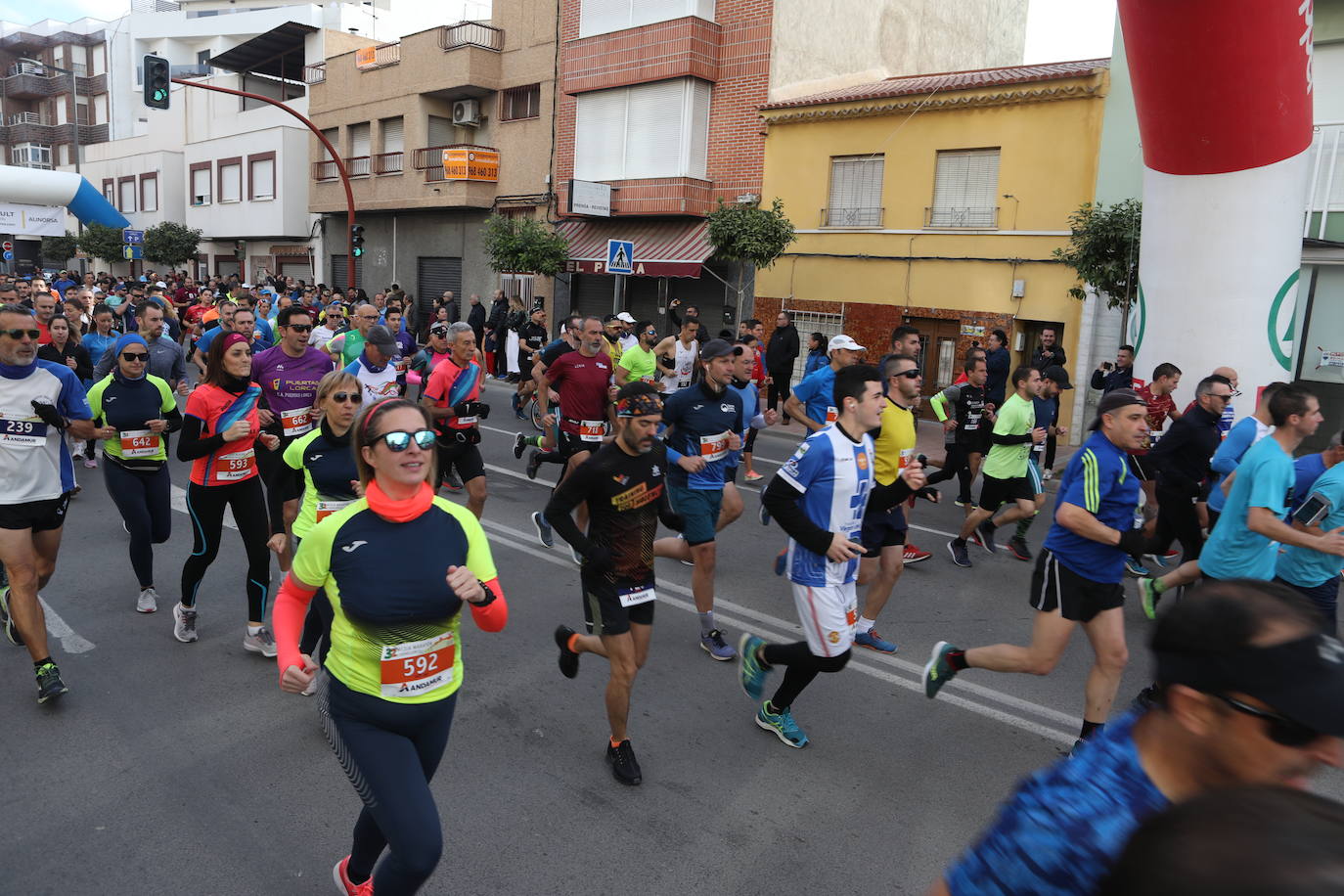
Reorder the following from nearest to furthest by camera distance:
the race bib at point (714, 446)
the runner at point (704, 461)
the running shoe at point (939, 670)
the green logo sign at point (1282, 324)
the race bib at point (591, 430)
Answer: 1. the running shoe at point (939, 670)
2. the runner at point (704, 461)
3. the race bib at point (714, 446)
4. the race bib at point (591, 430)
5. the green logo sign at point (1282, 324)

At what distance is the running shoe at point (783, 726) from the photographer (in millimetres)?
4730

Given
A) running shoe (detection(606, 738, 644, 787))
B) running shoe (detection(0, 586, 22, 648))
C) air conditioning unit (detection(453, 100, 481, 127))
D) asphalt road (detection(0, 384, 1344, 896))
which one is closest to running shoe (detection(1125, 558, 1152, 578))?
asphalt road (detection(0, 384, 1344, 896))

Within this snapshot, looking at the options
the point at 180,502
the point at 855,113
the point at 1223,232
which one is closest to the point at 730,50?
the point at 855,113

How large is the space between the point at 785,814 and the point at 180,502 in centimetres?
754

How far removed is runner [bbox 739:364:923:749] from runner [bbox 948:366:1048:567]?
3637mm

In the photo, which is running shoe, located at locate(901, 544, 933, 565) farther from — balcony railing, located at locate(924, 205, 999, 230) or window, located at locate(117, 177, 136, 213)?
window, located at locate(117, 177, 136, 213)

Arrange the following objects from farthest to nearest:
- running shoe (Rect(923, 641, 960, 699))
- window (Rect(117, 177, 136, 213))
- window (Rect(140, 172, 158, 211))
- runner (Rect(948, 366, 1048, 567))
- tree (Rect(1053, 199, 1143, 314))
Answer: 1. window (Rect(117, 177, 136, 213))
2. window (Rect(140, 172, 158, 211))
3. tree (Rect(1053, 199, 1143, 314))
4. runner (Rect(948, 366, 1048, 567))
5. running shoe (Rect(923, 641, 960, 699))

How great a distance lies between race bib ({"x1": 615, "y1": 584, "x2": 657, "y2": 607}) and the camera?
442cm

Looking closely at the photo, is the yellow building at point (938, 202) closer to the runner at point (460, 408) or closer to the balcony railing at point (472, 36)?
the balcony railing at point (472, 36)

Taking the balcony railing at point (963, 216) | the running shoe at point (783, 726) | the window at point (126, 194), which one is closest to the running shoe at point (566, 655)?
the running shoe at point (783, 726)

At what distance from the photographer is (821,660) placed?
4555 mm

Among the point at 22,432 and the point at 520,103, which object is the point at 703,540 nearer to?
the point at 22,432

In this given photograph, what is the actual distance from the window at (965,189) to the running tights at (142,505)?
15116 mm

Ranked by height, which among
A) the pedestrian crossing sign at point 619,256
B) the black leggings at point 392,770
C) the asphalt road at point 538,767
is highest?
the pedestrian crossing sign at point 619,256
